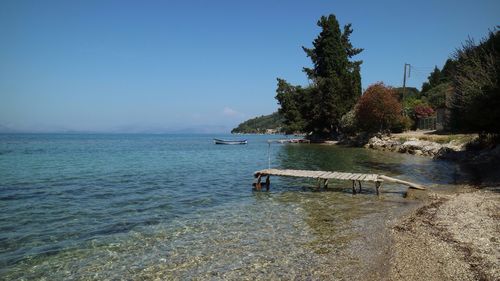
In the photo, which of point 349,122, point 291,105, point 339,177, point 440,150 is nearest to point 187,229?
point 339,177

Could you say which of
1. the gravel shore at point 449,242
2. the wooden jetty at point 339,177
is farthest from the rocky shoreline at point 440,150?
the gravel shore at point 449,242

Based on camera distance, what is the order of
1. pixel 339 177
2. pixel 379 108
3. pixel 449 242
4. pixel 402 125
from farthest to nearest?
1. pixel 402 125
2. pixel 379 108
3. pixel 339 177
4. pixel 449 242

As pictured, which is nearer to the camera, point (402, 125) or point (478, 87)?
point (478, 87)

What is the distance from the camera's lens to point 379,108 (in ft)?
195

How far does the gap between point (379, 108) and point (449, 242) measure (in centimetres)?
5175

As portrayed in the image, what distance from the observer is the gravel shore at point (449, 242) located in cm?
845

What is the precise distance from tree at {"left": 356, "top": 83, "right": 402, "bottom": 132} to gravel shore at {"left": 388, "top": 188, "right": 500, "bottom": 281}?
45.1 meters

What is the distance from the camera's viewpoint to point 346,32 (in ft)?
262

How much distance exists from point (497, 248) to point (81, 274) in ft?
34.3

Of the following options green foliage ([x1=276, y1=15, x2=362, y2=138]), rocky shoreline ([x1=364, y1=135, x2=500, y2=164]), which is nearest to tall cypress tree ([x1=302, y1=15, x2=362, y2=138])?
green foliage ([x1=276, y1=15, x2=362, y2=138])

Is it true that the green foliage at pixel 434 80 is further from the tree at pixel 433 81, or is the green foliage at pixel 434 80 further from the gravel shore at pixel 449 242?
the gravel shore at pixel 449 242

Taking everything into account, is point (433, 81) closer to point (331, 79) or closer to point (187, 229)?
point (331, 79)

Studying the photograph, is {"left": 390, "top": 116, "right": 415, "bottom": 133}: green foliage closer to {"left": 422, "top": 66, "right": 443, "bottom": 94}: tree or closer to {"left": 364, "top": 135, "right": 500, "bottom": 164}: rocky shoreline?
{"left": 364, "top": 135, "right": 500, "bottom": 164}: rocky shoreline

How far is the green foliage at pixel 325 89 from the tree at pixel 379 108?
861 centimetres
